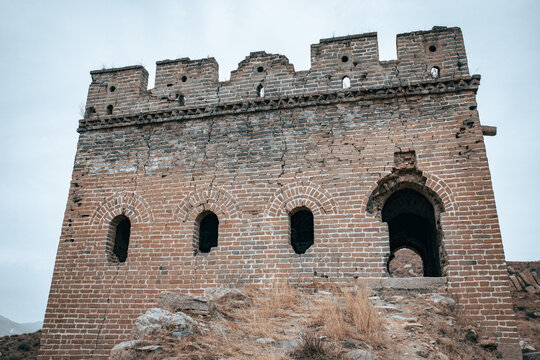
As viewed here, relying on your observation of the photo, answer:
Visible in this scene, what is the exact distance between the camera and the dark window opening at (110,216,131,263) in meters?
10.8

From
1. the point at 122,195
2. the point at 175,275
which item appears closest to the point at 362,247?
the point at 175,275

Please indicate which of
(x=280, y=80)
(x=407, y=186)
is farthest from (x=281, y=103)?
(x=407, y=186)

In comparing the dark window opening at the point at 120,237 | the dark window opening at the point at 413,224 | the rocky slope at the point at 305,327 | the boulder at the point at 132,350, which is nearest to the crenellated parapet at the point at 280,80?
the dark window opening at the point at 120,237

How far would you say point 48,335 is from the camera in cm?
985

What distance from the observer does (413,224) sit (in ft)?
44.2

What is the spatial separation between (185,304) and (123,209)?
3995 mm

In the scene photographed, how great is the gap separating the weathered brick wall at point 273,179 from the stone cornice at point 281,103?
0.03 m

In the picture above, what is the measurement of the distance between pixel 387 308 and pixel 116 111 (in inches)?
333

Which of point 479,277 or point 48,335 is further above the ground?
point 479,277

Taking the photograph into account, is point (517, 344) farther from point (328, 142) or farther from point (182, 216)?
point (182, 216)

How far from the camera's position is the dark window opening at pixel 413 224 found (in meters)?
11.5

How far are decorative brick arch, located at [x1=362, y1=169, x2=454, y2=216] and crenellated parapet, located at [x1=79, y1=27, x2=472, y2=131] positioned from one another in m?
1.99

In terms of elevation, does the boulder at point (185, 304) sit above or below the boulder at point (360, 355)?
above

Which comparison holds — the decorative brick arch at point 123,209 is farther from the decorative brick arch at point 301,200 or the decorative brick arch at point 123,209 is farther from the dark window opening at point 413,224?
the dark window opening at point 413,224
